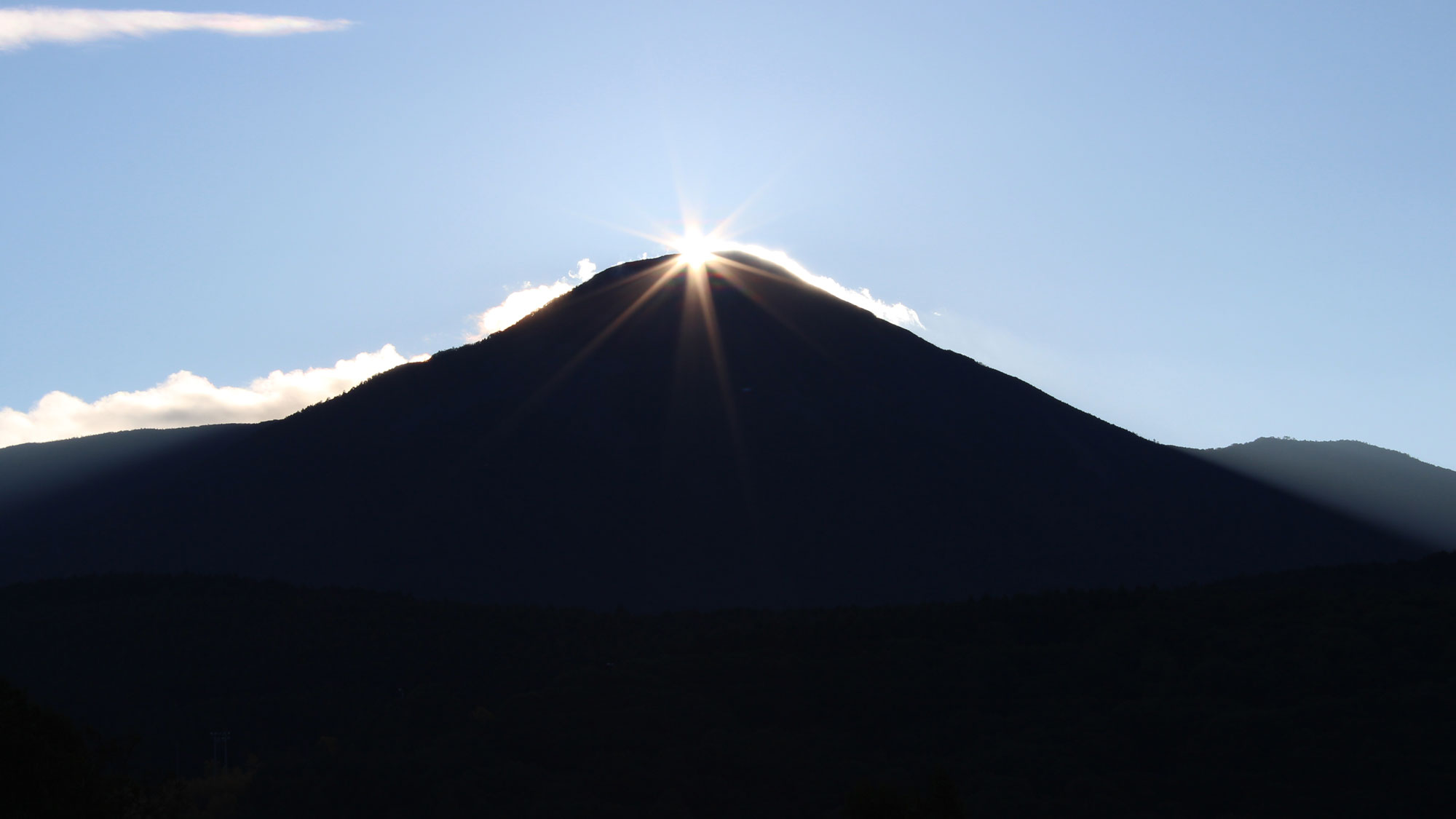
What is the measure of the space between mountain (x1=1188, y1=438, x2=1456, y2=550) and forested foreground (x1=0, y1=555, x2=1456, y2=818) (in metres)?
80.8

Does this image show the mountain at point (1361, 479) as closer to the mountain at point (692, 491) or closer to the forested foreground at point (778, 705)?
the mountain at point (692, 491)

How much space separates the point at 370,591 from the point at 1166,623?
174 feet

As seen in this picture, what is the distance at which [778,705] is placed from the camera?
188 ft

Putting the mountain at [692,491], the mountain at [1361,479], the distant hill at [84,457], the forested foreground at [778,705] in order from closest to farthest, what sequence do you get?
the forested foreground at [778,705], the mountain at [692,491], the distant hill at [84,457], the mountain at [1361,479]

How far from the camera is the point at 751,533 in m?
124

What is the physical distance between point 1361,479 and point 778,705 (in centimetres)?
14190

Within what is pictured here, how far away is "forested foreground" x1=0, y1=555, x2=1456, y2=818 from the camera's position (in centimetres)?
4594

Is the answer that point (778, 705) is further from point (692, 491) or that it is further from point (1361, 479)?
point (1361, 479)

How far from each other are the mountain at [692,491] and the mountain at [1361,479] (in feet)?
34.7

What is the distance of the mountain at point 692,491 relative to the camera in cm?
11744

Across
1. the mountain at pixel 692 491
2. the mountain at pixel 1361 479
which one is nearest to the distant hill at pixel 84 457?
the mountain at pixel 692 491

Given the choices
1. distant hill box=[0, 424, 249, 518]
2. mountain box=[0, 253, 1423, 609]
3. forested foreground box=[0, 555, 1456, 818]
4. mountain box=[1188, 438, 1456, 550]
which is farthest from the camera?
mountain box=[1188, 438, 1456, 550]

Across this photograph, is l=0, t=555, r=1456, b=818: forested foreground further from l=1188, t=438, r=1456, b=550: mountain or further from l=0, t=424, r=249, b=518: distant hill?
l=1188, t=438, r=1456, b=550: mountain

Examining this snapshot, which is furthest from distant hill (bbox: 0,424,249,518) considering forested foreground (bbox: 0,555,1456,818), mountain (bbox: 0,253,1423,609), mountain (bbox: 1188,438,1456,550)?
mountain (bbox: 1188,438,1456,550)
